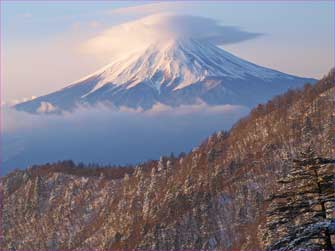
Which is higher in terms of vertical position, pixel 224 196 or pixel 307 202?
pixel 307 202

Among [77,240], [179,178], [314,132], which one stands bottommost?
[77,240]

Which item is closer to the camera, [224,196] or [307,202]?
[307,202]

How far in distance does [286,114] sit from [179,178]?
37.2m

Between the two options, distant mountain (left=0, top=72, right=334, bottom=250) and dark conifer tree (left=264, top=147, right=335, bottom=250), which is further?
distant mountain (left=0, top=72, right=334, bottom=250)

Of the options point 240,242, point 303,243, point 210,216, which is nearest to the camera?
point 303,243

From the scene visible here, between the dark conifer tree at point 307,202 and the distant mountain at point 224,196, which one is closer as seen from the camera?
the dark conifer tree at point 307,202

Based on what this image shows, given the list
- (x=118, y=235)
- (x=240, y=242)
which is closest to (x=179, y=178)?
(x=118, y=235)

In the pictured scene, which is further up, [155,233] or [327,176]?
[327,176]

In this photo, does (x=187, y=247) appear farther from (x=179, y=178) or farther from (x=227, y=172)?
(x=179, y=178)

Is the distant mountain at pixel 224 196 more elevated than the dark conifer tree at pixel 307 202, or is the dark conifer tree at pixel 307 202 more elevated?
the dark conifer tree at pixel 307 202

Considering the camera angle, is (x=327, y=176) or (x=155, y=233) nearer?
(x=327, y=176)

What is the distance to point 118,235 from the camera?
178875 millimetres

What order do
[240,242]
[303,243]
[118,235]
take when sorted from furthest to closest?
[118,235] → [240,242] → [303,243]

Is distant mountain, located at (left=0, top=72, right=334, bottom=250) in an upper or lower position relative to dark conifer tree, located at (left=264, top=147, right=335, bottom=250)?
lower
